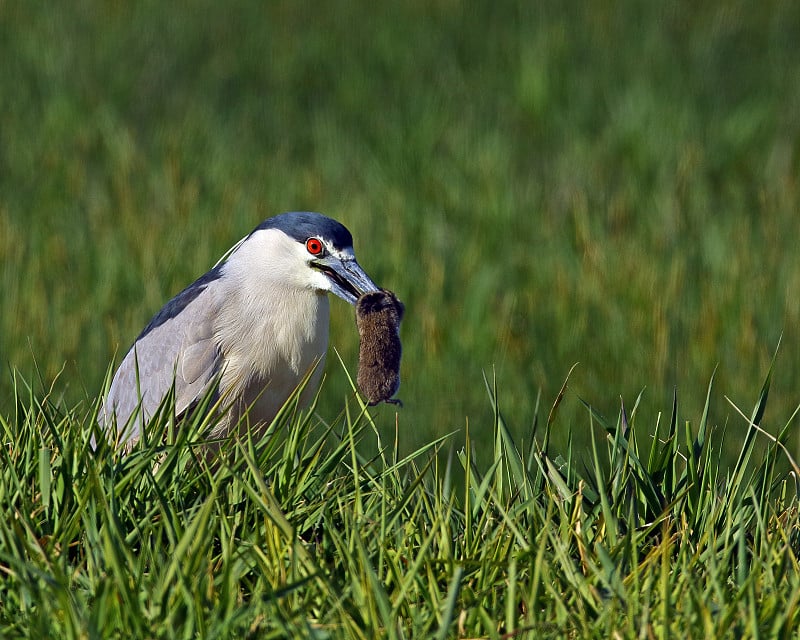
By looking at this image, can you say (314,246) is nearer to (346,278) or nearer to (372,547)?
(346,278)

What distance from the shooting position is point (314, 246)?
3.90 meters

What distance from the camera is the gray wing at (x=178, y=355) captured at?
4059mm

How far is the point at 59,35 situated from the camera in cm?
941

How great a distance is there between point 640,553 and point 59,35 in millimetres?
7774

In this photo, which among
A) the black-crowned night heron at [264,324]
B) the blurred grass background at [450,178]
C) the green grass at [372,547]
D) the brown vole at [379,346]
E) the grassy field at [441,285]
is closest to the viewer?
the green grass at [372,547]

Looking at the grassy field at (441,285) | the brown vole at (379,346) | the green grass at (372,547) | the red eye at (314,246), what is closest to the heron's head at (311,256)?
the red eye at (314,246)

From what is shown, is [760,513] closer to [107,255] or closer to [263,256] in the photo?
[263,256]

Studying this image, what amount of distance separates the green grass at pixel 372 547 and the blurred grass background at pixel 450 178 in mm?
→ 1180

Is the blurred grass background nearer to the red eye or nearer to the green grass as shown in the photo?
the red eye

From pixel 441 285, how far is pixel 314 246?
89.1 inches

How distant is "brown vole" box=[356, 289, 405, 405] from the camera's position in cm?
333

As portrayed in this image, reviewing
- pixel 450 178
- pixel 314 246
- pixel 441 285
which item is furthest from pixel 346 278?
pixel 450 178

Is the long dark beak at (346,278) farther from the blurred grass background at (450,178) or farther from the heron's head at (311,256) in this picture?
the blurred grass background at (450,178)

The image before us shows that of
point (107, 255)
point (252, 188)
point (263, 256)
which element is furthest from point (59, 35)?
point (263, 256)
